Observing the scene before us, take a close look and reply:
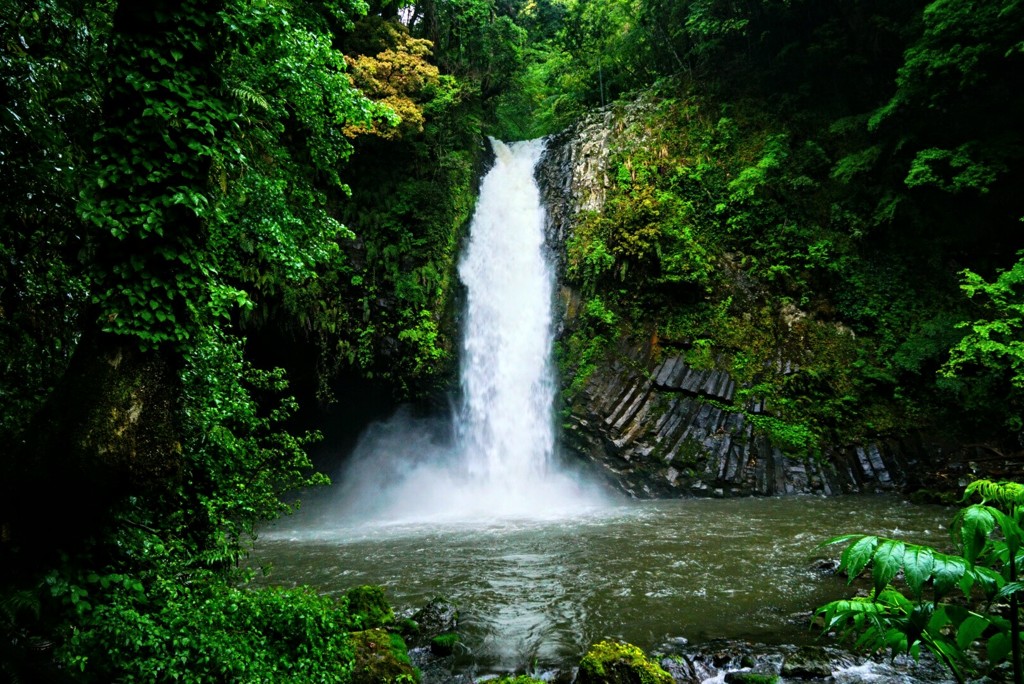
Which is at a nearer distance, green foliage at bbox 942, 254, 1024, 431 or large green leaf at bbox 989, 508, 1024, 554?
large green leaf at bbox 989, 508, 1024, 554

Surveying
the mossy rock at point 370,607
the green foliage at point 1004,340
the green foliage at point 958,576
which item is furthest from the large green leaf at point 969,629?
the green foliage at point 1004,340

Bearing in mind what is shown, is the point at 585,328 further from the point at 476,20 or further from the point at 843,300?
the point at 476,20

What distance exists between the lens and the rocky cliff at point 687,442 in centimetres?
1047

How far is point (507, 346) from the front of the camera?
14.0 m

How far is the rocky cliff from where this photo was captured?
412 inches

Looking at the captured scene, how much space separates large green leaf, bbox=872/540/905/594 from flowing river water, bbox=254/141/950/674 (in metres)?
3.78

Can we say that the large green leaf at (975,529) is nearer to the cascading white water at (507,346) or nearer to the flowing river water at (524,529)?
the flowing river water at (524,529)

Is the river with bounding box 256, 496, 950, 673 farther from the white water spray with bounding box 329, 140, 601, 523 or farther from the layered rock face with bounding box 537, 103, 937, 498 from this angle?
the white water spray with bounding box 329, 140, 601, 523

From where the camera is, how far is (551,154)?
1727cm

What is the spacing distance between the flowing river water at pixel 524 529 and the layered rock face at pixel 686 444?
2.01ft

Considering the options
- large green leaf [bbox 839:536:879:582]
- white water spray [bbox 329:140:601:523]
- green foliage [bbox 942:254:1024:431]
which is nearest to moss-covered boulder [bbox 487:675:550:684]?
large green leaf [bbox 839:536:879:582]

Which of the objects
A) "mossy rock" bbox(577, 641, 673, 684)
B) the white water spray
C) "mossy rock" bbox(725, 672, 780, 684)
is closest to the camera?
"mossy rock" bbox(577, 641, 673, 684)

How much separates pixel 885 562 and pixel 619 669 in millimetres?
2957

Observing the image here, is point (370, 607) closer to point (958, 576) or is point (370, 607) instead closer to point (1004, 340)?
point (958, 576)
